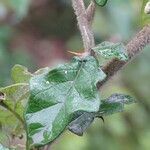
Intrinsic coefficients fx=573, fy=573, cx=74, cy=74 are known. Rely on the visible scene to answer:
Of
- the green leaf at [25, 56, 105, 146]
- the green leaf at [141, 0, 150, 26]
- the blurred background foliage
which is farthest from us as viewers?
the blurred background foliage

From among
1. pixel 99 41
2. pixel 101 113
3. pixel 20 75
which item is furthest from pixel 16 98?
pixel 99 41

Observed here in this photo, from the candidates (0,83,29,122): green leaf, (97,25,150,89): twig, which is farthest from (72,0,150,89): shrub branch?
(0,83,29,122): green leaf

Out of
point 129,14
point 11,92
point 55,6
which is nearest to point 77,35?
point 55,6

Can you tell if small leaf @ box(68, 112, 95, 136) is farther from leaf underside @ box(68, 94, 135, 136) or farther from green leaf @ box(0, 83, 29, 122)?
green leaf @ box(0, 83, 29, 122)

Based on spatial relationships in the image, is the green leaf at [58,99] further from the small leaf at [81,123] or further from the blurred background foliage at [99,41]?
the blurred background foliage at [99,41]

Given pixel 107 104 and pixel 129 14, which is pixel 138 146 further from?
pixel 107 104

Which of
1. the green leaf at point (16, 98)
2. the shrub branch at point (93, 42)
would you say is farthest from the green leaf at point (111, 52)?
the green leaf at point (16, 98)
